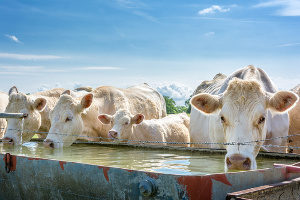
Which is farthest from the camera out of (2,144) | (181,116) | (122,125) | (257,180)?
(181,116)

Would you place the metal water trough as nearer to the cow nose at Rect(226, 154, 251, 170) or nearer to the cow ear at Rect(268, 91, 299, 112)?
the cow nose at Rect(226, 154, 251, 170)

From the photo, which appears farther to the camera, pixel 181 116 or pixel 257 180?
pixel 181 116

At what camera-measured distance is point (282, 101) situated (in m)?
5.01

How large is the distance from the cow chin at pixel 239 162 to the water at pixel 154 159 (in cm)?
17

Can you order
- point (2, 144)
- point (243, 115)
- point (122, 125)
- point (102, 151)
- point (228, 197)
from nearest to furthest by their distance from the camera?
point (228, 197)
point (243, 115)
point (102, 151)
point (2, 144)
point (122, 125)

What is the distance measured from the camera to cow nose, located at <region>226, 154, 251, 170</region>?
413cm

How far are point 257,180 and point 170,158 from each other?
268 cm

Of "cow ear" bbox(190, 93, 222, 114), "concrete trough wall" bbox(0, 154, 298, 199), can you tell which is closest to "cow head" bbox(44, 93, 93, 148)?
"cow ear" bbox(190, 93, 222, 114)

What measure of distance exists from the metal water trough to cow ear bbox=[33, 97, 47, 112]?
178 inches

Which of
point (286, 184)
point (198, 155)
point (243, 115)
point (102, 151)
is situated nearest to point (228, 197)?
point (286, 184)

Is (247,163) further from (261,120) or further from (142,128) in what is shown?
(142,128)

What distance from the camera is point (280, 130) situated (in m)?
6.01

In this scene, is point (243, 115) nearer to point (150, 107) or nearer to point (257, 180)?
point (257, 180)

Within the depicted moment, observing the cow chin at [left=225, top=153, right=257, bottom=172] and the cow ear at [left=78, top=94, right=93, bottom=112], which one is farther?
the cow ear at [left=78, top=94, right=93, bottom=112]
